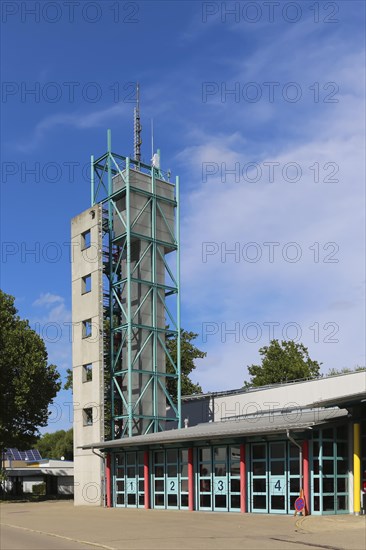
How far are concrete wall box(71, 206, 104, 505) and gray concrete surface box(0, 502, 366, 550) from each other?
528 inches

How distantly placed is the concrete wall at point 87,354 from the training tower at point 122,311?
6cm

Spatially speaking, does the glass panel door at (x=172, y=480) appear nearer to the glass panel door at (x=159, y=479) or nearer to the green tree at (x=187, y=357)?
the glass panel door at (x=159, y=479)

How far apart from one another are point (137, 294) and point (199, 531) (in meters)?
25.8

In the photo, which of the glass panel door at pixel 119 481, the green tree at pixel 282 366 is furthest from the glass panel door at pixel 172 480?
the green tree at pixel 282 366

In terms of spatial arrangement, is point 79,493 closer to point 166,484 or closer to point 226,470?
point 166,484

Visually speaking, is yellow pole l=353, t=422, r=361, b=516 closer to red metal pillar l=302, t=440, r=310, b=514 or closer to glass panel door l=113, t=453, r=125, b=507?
red metal pillar l=302, t=440, r=310, b=514

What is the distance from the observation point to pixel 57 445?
116500mm

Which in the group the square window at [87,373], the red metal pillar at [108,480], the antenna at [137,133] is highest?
the antenna at [137,133]

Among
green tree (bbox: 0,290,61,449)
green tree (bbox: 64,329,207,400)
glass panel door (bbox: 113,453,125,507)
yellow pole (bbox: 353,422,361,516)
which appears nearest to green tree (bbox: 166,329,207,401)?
green tree (bbox: 64,329,207,400)

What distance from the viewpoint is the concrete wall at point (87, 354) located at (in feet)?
143

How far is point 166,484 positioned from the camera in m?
34.4

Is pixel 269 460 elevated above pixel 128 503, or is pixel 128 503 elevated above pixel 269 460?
pixel 269 460

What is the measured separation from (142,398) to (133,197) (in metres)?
13.6

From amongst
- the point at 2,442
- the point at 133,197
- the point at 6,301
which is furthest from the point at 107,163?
the point at 2,442
